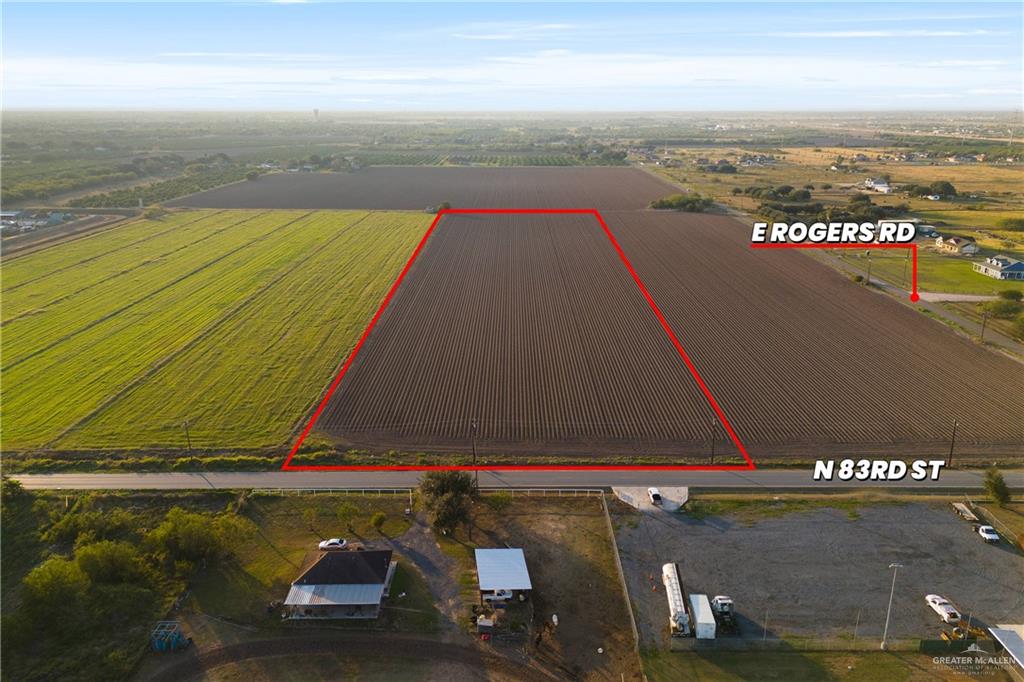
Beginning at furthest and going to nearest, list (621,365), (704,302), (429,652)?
(704,302)
(621,365)
(429,652)

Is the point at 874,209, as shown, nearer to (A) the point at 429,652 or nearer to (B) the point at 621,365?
(B) the point at 621,365

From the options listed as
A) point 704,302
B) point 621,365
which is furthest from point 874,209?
point 621,365

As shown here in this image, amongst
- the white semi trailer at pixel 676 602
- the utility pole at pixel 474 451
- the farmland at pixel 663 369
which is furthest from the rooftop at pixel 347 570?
the white semi trailer at pixel 676 602

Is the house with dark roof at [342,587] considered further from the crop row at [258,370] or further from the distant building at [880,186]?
the distant building at [880,186]

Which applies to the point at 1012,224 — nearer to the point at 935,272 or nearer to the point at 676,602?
the point at 935,272

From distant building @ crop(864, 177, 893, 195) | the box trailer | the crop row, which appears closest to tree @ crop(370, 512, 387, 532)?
the crop row
